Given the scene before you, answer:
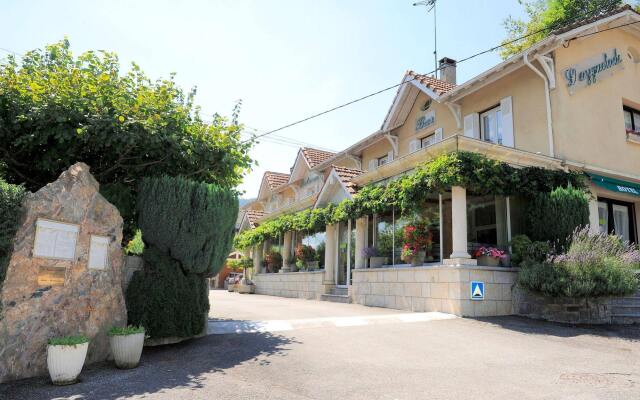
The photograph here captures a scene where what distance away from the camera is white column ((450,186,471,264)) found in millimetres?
10777

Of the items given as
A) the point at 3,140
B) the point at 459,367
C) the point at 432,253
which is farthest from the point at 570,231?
the point at 3,140

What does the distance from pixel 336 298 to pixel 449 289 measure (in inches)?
219

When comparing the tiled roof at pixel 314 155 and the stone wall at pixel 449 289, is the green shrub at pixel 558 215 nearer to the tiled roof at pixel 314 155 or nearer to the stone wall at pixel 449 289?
the stone wall at pixel 449 289

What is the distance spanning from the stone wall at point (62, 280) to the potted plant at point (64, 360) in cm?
47

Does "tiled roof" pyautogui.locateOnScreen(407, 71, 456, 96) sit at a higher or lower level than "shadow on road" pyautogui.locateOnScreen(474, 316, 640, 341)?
higher

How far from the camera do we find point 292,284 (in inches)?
746

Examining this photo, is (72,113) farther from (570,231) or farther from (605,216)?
(605,216)

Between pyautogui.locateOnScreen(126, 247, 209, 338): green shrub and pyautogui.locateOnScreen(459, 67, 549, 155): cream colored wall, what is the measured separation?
35.7 feet

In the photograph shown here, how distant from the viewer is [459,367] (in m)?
5.95

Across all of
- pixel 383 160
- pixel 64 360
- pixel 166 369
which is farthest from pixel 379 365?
pixel 383 160

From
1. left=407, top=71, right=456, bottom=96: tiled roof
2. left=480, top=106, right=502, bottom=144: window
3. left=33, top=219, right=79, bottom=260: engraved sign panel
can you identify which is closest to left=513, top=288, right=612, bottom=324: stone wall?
left=480, top=106, right=502, bottom=144: window

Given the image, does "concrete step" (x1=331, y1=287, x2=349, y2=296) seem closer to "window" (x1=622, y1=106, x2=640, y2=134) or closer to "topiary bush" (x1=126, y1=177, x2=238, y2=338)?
"topiary bush" (x1=126, y1=177, x2=238, y2=338)

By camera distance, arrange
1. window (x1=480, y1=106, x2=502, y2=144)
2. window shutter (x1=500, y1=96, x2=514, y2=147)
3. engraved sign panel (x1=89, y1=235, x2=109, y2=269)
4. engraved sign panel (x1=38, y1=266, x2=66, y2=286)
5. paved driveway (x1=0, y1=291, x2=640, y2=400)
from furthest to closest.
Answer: window (x1=480, y1=106, x2=502, y2=144) → window shutter (x1=500, y1=96, x2=514, y2=147) → engraved sign panel (x1=89, y1=235, x2=109, y2=269) → engraved sign panel (x1=38, y1=266, x2=66, y2=286) → paved driveway (x1=0, y1=291, x2=640, y2=400)

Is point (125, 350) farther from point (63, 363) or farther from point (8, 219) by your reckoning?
point (8, 219)
